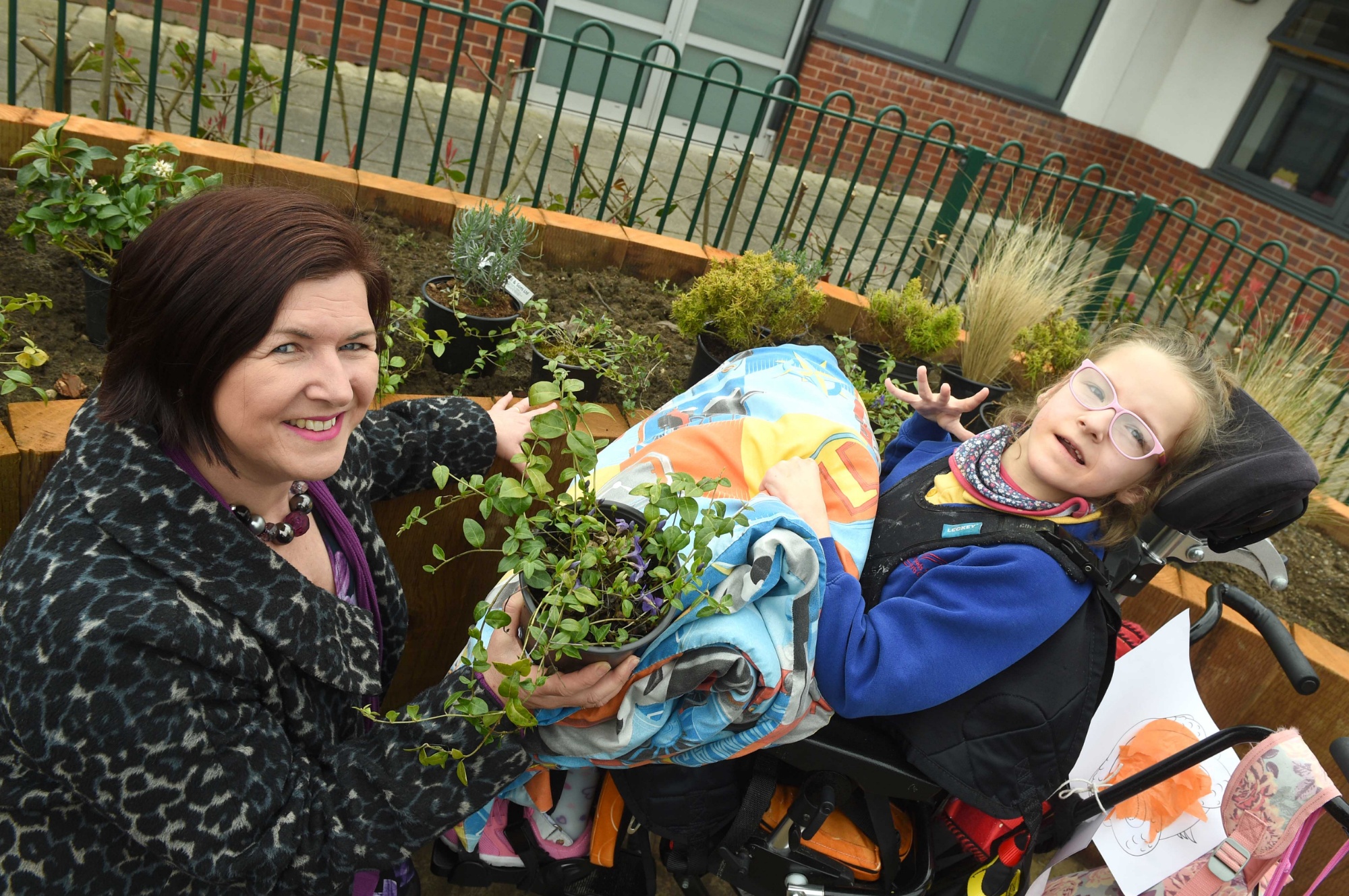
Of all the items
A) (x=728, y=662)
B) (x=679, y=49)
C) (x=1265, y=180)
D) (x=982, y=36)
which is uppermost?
(x=982, y=36)

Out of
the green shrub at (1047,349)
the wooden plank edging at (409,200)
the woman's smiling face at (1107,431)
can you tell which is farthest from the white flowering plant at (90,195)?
the green shrub at (1047,349)

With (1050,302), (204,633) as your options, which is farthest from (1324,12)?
(204,633)

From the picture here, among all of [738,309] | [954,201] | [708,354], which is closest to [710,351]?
[708,354]

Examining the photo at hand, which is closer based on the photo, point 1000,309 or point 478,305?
point 478,305

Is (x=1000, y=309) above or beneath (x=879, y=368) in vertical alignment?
above

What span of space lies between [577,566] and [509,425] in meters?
0.87

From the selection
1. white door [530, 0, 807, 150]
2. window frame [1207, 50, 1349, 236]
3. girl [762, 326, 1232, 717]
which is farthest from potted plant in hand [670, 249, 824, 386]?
window frame [1207, 50, 1349, 236]

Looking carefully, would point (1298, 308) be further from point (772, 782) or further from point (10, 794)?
point (10, 794)

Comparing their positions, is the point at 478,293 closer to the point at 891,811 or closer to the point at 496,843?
the point at 496,843

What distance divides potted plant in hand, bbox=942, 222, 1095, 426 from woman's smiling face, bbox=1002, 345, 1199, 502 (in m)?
1.73

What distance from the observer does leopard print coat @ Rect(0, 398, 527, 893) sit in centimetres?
123

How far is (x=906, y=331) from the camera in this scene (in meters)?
3.69

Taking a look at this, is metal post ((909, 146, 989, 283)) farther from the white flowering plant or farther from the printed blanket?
the white flowering plant

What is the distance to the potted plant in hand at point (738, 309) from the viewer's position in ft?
10.0
